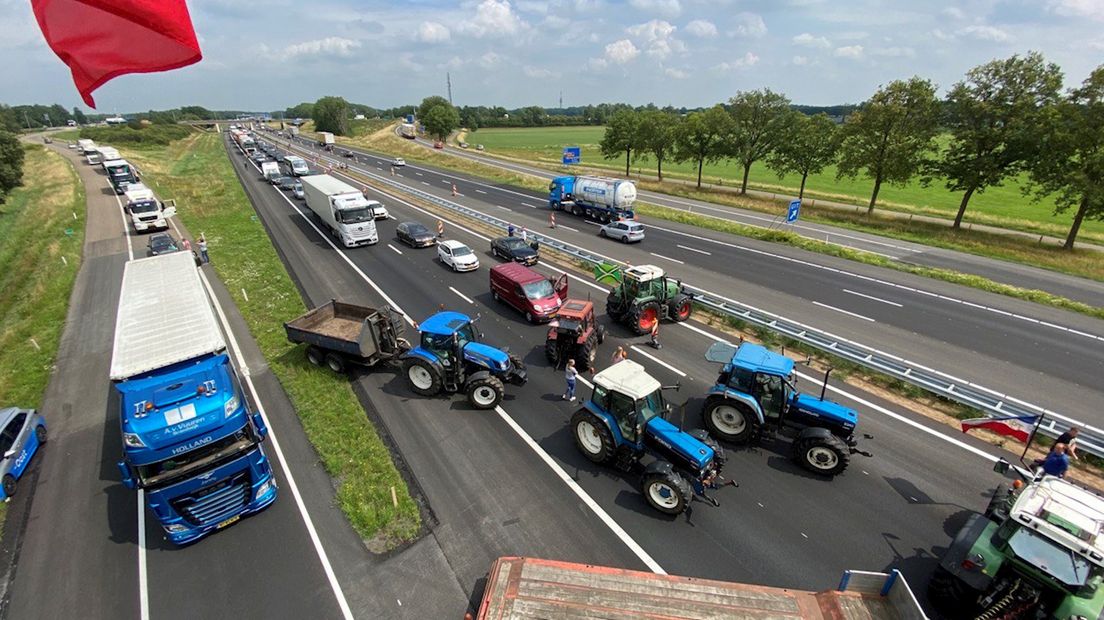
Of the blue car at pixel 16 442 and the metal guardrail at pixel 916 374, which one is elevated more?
the metal guardrail at pixel 916 374

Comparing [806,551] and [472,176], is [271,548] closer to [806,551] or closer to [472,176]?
[806,551]

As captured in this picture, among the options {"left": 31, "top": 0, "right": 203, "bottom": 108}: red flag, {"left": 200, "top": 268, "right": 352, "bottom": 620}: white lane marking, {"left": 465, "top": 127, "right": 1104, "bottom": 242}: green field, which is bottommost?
{"left": 200, "top": 268, "right": 352, "bottom": 620}: white lane marking

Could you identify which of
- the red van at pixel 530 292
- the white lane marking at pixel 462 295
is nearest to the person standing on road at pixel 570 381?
the red van at pixel 530 292

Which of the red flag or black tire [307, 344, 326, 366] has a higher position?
the red flag

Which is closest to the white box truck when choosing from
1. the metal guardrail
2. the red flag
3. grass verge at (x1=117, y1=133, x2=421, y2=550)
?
grass verge at (x1=117, y1=133, x2=421, y2=550)

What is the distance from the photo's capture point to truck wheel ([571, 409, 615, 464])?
10.7 metres

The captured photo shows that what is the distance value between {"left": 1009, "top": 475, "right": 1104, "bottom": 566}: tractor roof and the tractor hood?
3.68 metres

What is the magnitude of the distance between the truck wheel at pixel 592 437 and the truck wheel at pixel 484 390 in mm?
2797

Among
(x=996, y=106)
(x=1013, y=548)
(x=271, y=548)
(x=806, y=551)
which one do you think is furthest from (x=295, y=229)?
(x=996, y=106)

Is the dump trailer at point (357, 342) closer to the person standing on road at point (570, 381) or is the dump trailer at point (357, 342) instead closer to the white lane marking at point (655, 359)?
the person standing on road at point (570, 381)

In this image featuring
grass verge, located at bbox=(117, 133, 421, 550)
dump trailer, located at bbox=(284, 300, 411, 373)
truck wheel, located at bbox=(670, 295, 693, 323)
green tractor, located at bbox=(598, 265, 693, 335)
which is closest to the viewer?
grass verge, located at bbox=(117, 133, 421, 550)

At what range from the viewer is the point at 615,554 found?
9062 millimetres

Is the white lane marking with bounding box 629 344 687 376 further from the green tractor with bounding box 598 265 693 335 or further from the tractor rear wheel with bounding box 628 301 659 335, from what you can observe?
the green tractor with bounding box 598 265 693 335

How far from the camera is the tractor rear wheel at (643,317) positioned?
17.7 meters
